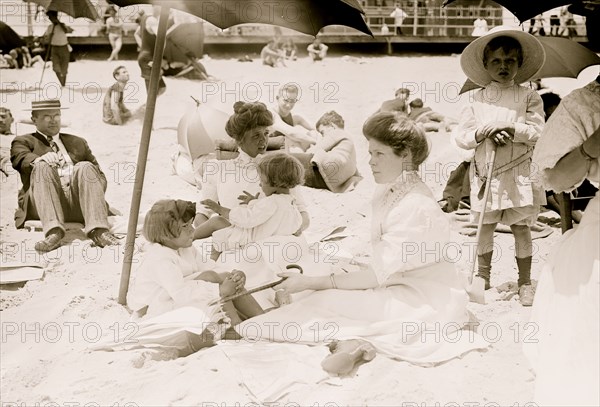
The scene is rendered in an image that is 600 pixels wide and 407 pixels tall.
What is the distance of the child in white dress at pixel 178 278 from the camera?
4.29 meters

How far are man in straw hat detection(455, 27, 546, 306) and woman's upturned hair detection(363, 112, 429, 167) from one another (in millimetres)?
1059

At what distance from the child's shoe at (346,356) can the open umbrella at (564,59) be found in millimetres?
4079

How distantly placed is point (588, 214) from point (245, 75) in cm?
1250

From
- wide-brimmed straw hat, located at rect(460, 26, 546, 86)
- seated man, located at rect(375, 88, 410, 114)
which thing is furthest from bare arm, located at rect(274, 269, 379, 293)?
seated man, located at rect(375, 88, 410, 114)

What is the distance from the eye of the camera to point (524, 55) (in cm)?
503

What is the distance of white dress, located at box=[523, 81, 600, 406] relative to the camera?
277 centimetres

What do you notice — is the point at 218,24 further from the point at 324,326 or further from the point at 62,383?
the point at 62,383

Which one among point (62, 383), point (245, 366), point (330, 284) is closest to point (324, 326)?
point (330, 284)

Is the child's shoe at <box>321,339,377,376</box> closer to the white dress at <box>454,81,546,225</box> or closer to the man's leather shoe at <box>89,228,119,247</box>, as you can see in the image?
the white dress at <box>454,81,546,225</box>

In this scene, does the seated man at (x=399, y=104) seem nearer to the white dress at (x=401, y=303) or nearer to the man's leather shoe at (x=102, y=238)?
the man's leather shoe at (x=102, y=238)

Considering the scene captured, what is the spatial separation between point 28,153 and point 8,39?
9356 millimetres

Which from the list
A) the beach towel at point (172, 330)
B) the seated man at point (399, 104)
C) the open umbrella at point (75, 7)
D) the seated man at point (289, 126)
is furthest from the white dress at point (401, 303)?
the open umbrella at point (75, 7)

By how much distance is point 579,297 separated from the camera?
2803 mm

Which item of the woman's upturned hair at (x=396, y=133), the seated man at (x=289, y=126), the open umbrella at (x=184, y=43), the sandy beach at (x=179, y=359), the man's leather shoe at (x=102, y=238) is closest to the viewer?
the sandy beach at (x=179, y=359)
